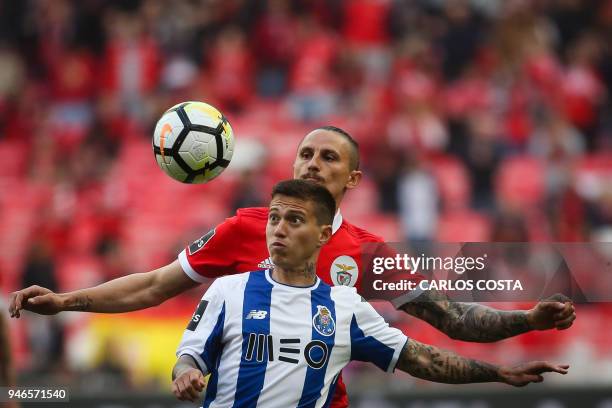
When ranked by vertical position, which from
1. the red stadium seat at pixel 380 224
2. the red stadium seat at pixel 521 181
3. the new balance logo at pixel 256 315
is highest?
the red stadium seat at pixel 521 181

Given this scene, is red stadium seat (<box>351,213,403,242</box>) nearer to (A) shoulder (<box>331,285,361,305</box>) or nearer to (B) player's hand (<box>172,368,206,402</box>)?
(A) shoulder (<box>331,285,361,305</box>)

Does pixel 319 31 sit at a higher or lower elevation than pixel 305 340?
higher

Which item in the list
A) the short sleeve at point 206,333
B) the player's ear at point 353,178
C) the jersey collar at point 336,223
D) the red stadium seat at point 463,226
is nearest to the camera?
the short sleeve at point 206,333

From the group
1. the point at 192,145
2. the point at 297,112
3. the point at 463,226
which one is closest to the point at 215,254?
the point at 192,145

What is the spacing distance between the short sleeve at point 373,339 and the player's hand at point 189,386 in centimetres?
90

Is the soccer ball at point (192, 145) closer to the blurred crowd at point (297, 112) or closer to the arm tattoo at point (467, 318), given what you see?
the arm tattoo at point (467, 318)

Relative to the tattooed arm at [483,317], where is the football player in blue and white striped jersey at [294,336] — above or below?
below

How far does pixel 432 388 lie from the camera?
10.1 meters

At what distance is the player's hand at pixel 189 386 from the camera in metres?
4.81

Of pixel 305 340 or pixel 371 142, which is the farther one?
pixel 371 142

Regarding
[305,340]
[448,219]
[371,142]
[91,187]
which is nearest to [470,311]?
[305,340]

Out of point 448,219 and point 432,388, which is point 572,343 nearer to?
point 432,388

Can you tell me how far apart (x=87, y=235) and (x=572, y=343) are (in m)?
6.26

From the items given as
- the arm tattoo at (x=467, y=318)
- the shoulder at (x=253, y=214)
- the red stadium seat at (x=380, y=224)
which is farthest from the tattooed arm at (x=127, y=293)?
the red stadium seat at (x=380, y=224)
